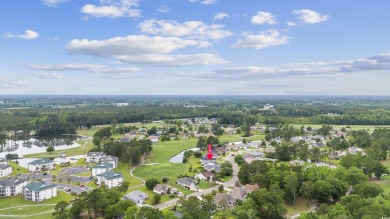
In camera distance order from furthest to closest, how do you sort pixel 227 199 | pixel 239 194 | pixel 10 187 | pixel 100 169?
1. pixel 100 169
2. pixel 10 187
3. pixel 239 194
4. pixel 227 199

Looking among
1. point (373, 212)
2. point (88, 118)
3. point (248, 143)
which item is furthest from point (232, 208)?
point (88, 118)

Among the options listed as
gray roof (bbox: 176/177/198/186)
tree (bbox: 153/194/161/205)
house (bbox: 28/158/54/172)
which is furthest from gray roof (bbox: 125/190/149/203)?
house (bbox: 28/158/54/172)

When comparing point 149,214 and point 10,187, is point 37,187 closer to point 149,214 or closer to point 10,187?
point 10,187

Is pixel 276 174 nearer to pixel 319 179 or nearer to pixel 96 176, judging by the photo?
pixel 319 179

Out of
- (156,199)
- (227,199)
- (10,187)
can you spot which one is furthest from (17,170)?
(227,199)

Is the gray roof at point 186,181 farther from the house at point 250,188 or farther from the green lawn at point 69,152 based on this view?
the green lawn at point 69,152
